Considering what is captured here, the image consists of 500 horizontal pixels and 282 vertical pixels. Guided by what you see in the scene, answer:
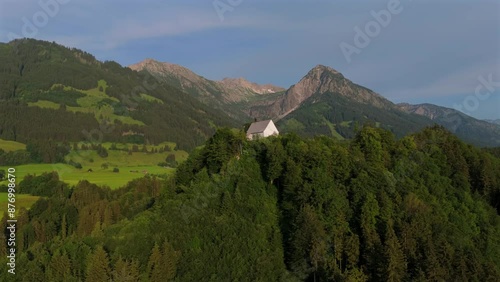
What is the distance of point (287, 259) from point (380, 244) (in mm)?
14188

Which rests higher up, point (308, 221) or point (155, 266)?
point (308, 221)

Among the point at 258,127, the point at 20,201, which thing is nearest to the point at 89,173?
the point at 20,201

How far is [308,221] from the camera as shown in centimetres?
6022

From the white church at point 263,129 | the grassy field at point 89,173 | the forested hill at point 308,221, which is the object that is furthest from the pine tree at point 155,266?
the grassy field at point 89,173

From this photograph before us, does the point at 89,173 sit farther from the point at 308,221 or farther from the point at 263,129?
the point at 308,221

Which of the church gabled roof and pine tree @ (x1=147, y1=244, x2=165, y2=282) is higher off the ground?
the church gabled roof

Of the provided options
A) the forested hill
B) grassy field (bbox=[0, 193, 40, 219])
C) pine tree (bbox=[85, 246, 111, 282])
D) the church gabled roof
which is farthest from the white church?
grassy field (bbox=[0, 193, 40, 219])

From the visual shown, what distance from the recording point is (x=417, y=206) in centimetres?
6388

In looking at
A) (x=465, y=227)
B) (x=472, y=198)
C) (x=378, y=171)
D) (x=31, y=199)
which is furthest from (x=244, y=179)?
(x=31, y=199)

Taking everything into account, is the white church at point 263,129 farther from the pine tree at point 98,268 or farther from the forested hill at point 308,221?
the pine tree at point 98,268

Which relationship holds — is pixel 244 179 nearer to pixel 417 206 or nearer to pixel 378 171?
pixel 378 171

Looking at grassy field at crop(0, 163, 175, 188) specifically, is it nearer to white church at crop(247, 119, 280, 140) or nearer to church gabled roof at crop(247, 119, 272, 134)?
church gabled roof at crop(247, 119, 272, 134)

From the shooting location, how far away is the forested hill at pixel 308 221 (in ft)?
180

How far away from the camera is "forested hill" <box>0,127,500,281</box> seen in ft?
180
